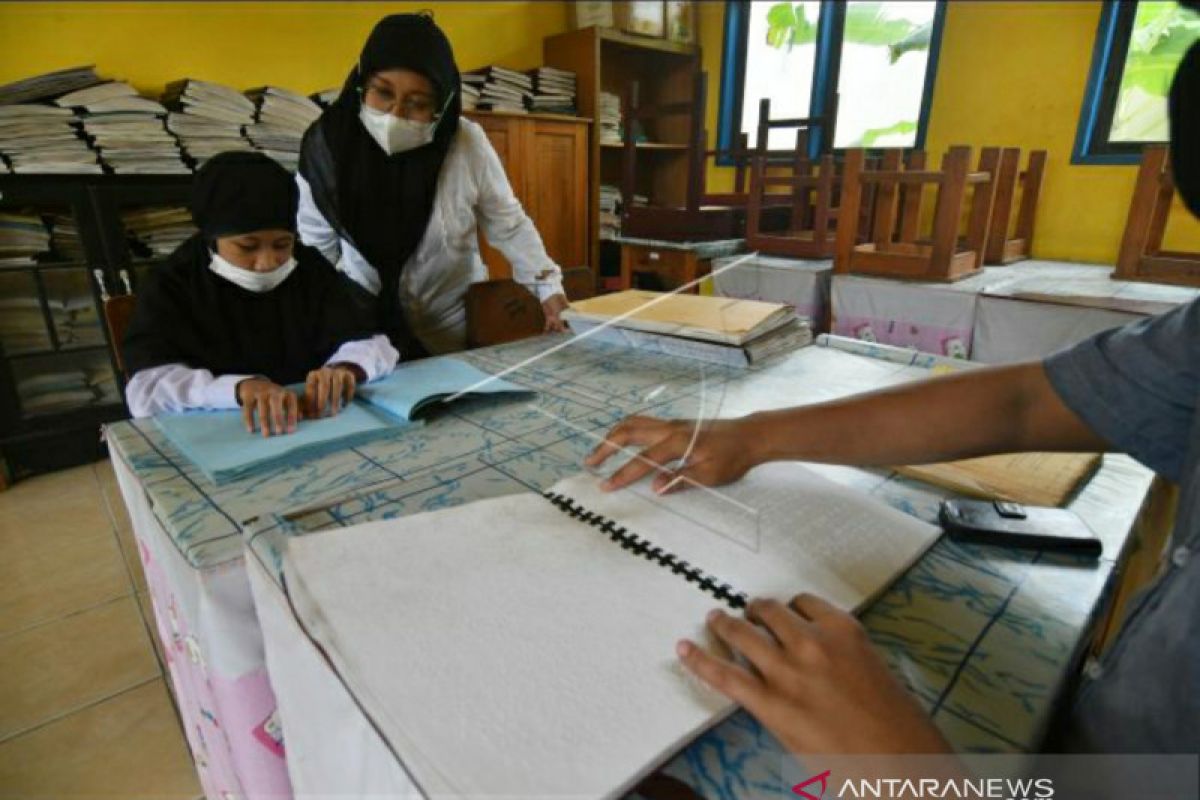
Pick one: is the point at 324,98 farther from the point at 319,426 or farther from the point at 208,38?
the point at 319,426

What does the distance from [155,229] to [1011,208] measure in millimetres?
3224

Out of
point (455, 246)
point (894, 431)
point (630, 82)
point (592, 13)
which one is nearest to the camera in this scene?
point (894, 431)

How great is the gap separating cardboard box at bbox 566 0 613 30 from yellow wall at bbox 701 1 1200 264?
164 cm

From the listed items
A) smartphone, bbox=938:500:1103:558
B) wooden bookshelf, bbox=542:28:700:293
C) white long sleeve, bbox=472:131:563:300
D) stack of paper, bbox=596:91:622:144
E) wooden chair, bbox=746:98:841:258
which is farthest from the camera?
stack of paper, bbox=596:91:622:144

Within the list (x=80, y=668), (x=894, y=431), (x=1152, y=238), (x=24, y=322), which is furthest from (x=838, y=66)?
(x=80, y=668)

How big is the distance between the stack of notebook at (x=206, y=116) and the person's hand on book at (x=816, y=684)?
2.64m

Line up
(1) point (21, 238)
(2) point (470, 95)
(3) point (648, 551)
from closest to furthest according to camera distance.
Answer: (3) point (648, 551), (1) point (21, 238), (2) point (470, 95)

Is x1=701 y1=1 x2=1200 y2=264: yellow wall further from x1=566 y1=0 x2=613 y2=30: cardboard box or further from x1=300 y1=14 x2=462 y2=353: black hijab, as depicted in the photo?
x1=300 y1=14 x2=462 y2=353: black hijab

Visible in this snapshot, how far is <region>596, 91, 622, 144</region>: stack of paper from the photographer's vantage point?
353 centimetres

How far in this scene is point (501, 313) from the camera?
5.17 ft

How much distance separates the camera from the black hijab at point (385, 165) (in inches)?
56.0

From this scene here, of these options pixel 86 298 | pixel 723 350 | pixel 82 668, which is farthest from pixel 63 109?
pixel 723 350

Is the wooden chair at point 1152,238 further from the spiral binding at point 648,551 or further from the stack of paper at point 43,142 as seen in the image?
the stack of paper at point 43,142

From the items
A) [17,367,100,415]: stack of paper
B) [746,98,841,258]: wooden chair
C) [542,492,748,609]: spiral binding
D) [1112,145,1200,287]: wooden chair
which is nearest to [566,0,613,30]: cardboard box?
[746,98,841,258]: wooden chair
